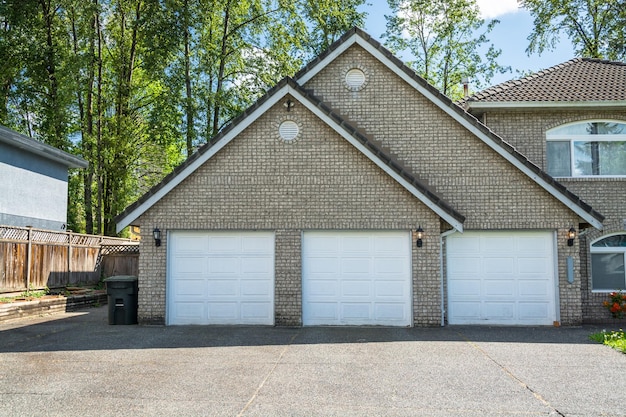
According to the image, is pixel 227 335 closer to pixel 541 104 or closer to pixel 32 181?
pixel 541 104

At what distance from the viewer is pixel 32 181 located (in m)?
22.8

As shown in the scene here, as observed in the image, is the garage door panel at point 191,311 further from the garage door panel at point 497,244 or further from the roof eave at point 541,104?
the roof eave at point 541,104

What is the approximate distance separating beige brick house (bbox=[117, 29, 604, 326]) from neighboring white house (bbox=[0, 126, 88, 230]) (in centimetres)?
943

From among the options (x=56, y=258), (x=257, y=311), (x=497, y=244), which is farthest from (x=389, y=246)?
(x=56, y=258)

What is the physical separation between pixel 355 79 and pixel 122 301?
7856 millimetres

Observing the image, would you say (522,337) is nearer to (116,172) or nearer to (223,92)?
(223,92)

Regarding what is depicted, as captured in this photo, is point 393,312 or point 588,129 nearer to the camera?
→ point 393,312

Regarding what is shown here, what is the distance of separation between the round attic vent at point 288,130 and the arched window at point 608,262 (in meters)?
8.16

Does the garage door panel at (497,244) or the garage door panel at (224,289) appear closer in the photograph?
the garage door panel at (224,289)

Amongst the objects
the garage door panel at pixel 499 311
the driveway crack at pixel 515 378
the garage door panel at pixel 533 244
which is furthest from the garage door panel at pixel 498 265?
the driveway crack at pixel 515 378

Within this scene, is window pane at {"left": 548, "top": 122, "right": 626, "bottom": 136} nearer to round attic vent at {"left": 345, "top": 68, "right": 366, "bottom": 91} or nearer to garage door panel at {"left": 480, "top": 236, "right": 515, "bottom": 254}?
garage door panel at {"left": 480, "top": 236, "right": 515, "bottom": 254}

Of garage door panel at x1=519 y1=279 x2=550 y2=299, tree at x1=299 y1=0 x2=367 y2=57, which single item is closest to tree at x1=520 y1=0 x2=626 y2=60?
tree at x1=299 y1=0 x2=367 y2=57

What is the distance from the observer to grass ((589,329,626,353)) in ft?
35.9

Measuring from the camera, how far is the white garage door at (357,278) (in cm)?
1370
